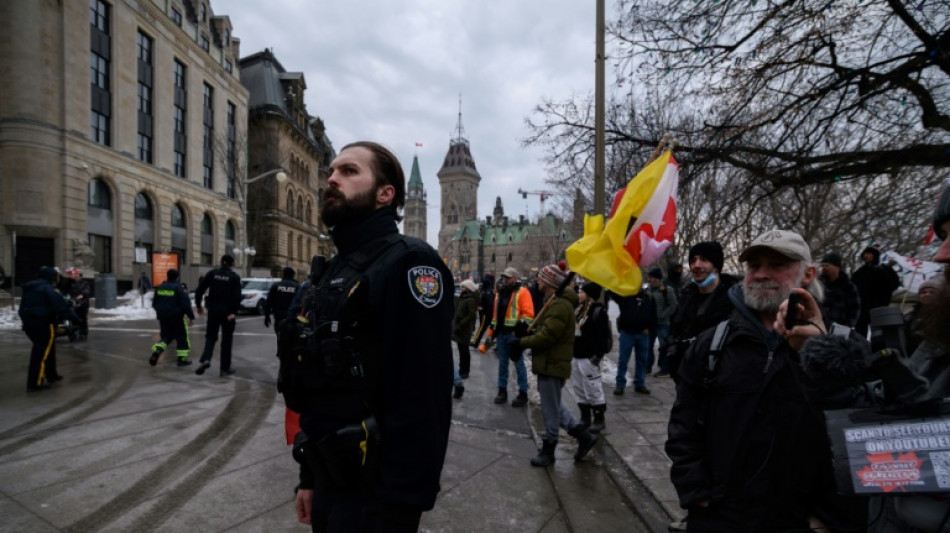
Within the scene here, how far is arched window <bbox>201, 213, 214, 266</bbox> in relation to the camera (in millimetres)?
37594

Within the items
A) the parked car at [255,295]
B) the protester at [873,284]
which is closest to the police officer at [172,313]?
the protester at [873,284]

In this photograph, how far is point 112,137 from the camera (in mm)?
28188

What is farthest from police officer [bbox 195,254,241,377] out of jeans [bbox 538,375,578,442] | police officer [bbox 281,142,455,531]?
police officer [bbox 281,142,455,531]

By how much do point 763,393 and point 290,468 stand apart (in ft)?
13.4

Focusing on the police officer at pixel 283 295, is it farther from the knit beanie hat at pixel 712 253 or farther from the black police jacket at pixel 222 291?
the knit beanie hat at pixel 712 253

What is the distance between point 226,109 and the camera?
131 ft

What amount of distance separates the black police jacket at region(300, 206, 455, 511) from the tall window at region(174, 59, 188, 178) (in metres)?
39.4

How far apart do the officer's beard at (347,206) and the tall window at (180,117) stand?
39.1 meters

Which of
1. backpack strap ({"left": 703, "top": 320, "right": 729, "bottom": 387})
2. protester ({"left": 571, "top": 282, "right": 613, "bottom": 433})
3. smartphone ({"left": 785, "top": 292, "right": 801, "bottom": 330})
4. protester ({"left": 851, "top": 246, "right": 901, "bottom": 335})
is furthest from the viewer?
protester ({"left": 851, "top": 246, "right": 901, "bottom": 335})

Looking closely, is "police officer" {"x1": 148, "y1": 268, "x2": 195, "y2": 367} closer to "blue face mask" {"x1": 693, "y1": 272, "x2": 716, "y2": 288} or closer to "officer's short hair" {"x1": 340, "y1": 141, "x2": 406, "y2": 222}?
"officer's short hair" {"x1": 340, "y1": 141, "x2": 406, "y2": 222}

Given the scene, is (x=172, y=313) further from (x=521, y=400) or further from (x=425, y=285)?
(x=425, y=285)

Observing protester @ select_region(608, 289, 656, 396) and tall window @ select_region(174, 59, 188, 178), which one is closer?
protester @ select_region(608, 289, 656, 396)

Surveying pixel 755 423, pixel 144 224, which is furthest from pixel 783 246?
pixel 144 224

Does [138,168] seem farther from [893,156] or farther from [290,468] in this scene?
[893,156]
